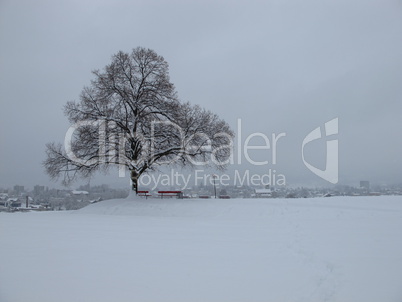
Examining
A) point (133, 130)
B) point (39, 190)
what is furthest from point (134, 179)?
point (39, 190)

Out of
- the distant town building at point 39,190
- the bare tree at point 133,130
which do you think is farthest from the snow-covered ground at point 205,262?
the distant town building at point 39,190

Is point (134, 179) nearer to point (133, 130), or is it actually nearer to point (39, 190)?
point (133, 130)

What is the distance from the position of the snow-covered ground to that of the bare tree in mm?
8950

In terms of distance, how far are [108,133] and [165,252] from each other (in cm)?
1425

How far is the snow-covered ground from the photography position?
5.81 meters

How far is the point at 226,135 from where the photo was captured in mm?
21188

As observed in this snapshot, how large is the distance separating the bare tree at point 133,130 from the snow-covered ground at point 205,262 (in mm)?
8950

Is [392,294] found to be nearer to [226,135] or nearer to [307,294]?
[307,294]

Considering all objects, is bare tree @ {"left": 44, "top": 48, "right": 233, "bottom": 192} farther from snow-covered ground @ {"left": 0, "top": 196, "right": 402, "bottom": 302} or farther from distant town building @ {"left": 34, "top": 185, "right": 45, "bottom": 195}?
distant town building @ {"left": 34, "top": 185, "right": 45, "bottom": 195}

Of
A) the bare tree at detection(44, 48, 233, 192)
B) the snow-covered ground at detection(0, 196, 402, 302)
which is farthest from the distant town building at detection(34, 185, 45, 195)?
the snow-covered ground at detection(0, 196, 402, 302)

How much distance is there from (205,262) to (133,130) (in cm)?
1519

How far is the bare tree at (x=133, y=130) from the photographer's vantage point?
20484 mm

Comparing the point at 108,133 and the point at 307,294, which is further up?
the point at 108,133

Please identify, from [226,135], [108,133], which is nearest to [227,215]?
[226,135]
